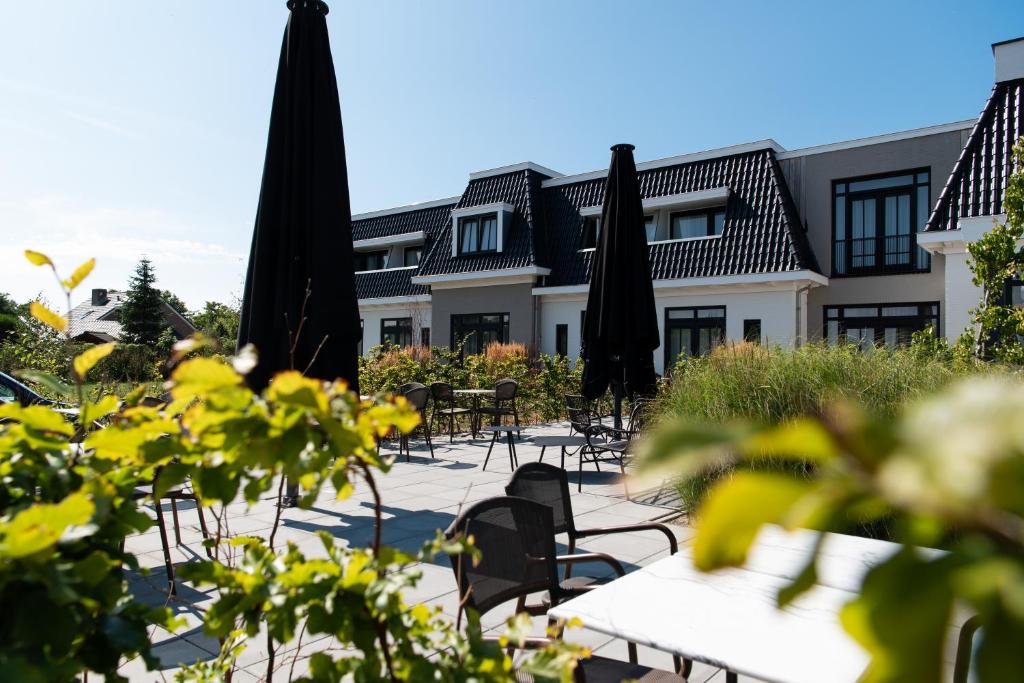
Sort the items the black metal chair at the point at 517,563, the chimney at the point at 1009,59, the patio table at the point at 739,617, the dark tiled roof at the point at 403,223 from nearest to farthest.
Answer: the patio table at the point at 739,617 < the black metal chair at the point at 517,563 < the chimney at the point at 1009,59 < the dark tiled roof at the point at 403,223

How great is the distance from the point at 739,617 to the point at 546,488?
1.36m

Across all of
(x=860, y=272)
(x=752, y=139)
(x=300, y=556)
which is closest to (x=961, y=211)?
(x=860, y=272)

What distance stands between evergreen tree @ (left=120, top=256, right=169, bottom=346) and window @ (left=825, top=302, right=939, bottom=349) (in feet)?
131

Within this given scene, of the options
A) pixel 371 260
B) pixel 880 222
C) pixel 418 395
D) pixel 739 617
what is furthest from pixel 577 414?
pixel 371 260

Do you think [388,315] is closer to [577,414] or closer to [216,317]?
[577,414]

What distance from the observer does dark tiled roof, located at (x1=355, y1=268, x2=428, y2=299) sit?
23531 millimetres

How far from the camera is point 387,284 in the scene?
79.7 ft

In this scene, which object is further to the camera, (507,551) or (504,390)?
(504,390)

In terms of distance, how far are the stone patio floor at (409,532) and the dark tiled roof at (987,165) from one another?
390 inches

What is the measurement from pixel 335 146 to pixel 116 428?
212 inches

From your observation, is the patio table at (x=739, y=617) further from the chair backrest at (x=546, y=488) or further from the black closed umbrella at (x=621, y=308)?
the black closed umbrella at (x=621, y=308)

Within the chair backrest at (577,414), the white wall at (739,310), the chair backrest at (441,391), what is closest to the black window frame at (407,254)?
the white wall at (739,310)

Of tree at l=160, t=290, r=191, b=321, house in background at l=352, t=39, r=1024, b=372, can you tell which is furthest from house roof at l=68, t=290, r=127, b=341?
house in background at l=352, t=39, r=1024, b=372

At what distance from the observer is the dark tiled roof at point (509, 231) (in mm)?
20125
